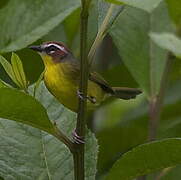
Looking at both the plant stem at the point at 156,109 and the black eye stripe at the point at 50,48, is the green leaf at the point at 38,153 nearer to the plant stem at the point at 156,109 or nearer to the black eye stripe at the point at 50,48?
the plant stem at the point at 156,109

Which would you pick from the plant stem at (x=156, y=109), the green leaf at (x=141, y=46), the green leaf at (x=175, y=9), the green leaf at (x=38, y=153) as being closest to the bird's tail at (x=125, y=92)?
the green leaf at (x=141, y=46)

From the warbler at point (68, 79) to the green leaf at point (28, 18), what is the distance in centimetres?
24

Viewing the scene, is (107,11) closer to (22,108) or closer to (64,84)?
(22,108)

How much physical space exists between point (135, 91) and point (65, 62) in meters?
0.40

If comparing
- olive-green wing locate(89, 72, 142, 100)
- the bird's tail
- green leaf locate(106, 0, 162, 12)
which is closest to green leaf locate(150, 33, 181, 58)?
green leaf locate(106, 0, 162, 12)

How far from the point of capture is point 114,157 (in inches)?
110

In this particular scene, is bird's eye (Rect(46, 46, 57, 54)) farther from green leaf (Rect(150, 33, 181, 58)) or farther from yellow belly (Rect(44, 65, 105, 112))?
green leaf (Rect(150, 33, 181, 58))

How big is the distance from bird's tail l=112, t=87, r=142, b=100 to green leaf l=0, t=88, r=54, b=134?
137cm

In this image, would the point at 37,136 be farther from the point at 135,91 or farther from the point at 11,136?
the point at 135,91

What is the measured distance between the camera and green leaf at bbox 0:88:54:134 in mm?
1427

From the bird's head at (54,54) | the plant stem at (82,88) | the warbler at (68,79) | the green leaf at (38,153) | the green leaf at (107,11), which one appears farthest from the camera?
the bird's head at (54,54)

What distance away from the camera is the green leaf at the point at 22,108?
56.2 inches

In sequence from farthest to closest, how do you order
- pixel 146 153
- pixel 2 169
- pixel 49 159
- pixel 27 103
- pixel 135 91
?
pixel 135 91 → pixel 49 159 → pixel 2 169 → pixel 146 153 → pixel 27 103

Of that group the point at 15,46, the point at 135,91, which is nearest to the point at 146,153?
the point at 15,46
